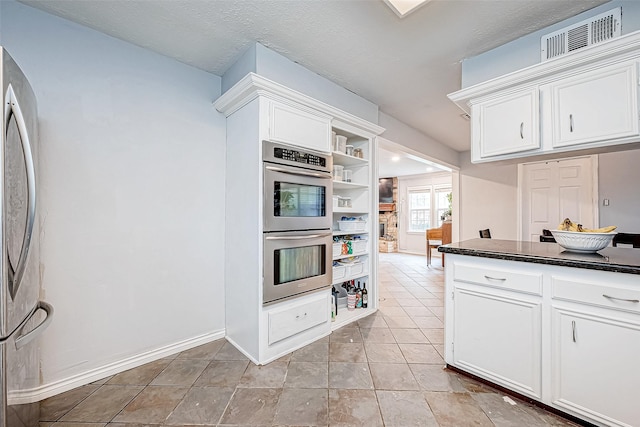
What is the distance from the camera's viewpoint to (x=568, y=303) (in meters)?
1.45

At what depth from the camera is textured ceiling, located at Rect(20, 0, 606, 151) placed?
1667mm

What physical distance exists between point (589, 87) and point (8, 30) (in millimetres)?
3607

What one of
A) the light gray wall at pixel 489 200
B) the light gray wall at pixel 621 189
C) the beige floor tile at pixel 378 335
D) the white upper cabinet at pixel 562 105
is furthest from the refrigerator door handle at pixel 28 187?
the light gray wall at pixel 621 189

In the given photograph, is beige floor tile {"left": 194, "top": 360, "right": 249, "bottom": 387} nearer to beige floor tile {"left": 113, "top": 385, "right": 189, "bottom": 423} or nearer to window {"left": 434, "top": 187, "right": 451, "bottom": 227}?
beige floor tile {"left": 113, "top": 385, "right": 189, "bottom": 423}

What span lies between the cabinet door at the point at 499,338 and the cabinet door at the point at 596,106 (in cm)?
115

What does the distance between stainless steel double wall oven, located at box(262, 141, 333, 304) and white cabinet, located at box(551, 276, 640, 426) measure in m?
1.63

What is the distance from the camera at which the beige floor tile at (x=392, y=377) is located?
175 cm

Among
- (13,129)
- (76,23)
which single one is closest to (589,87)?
(13,129)

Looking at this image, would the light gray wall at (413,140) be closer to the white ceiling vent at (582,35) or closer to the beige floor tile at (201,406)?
the white ceiling vent at (582,35)

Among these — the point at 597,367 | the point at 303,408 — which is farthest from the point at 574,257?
the point at 303,408

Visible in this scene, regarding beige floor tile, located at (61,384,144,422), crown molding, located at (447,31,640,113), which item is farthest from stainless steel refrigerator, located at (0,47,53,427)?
crown molding, located at (447,31,640,113)

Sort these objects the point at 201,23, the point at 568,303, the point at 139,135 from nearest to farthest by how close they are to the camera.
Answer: the point at 568,303 < the point at 201,23 < the point at 139,135

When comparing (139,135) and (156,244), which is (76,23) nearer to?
(139,135)

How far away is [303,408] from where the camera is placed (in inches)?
61.5
